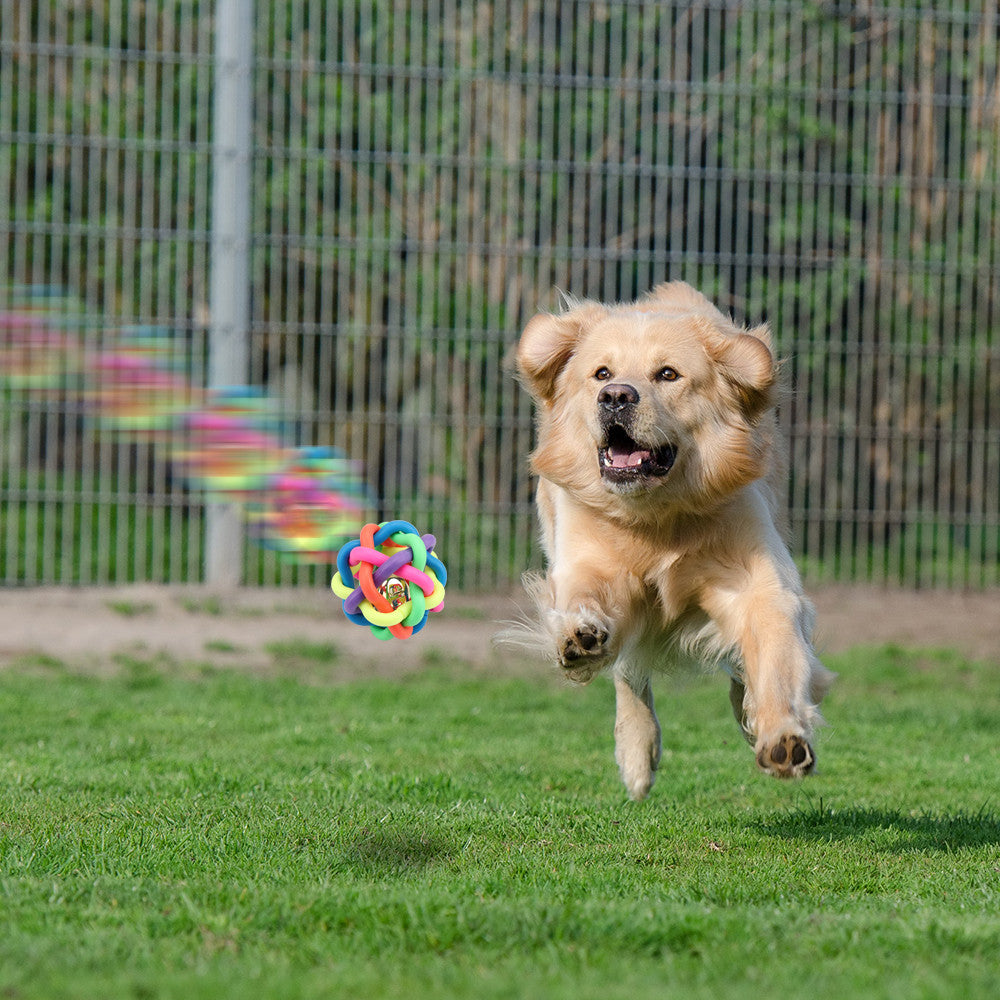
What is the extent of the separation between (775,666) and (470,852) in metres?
1.04

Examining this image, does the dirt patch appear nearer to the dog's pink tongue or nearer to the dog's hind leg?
the dog's hind leg

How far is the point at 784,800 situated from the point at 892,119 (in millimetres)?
6771

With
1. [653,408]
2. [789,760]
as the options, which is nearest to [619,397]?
[653,408]

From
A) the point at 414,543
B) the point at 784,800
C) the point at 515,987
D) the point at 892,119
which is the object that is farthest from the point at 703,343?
the point at 892,119

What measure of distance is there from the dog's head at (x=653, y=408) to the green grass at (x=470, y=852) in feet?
3.67

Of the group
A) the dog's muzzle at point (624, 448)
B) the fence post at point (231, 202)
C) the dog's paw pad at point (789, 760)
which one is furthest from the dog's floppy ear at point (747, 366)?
the fence post at point (231, 202)

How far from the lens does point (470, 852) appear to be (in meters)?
4.25

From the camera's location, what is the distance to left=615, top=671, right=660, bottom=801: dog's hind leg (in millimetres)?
5254

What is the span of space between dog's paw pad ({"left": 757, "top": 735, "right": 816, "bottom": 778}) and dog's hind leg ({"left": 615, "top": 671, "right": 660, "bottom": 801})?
133 centimetres

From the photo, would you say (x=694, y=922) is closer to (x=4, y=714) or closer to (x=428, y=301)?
(x=4, y=714)

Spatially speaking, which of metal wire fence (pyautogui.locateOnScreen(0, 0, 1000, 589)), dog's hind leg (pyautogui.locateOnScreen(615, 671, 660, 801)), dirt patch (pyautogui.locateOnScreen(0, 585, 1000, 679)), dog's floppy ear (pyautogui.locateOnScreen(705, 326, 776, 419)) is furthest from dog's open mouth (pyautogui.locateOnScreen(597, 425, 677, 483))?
metal wire fence (pyautogui.locateOnScreen(0, 0, 1000, 589))

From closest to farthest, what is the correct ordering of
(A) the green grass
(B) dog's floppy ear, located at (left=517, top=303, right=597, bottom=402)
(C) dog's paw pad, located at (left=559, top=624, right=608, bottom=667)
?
(A) the green grass, (C) dog's paw pad, located at (left=559, top=624, right=608, bottom=667), (B) dog's floppy ear, located at (left=517, top=303, right=597, bottom=402)

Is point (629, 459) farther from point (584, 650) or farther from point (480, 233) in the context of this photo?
point (480, 233)

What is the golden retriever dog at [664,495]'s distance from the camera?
4500mm
